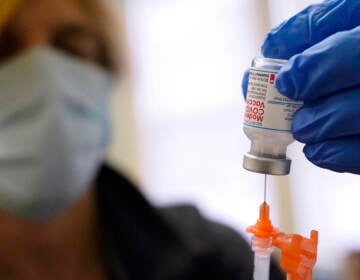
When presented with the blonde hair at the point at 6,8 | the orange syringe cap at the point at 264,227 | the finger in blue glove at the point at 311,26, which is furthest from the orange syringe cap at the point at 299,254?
the blonde hair at the point at 6,8

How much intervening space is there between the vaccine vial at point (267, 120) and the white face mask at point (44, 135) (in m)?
0.62

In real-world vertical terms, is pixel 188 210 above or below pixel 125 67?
below

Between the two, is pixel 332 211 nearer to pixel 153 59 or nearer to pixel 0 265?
pixel 0 265

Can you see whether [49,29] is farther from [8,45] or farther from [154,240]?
[154,240]

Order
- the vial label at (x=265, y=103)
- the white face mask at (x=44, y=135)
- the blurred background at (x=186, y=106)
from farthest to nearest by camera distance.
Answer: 1. the blurred background at (x=186, y=106)
2. the white face mask at (x=44, y=135)
3. the vial label at (x=265, y=103)

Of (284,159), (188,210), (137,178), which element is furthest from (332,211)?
(137,178)

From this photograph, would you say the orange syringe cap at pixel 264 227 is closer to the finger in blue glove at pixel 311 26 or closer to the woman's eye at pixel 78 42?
the finger in blue glove at pixel 311 26

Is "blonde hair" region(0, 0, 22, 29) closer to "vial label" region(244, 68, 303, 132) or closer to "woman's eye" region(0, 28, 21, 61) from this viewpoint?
"woman's eye" region(0, 28, 21, 61)

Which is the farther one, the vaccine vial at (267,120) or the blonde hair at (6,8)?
the blonde hair at (6,8)

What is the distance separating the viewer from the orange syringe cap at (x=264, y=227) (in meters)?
0.43

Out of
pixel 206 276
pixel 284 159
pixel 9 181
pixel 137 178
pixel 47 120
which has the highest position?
pixel 284 159

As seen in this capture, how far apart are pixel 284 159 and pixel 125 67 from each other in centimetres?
90

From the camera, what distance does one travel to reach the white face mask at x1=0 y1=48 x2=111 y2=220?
0.96 meters

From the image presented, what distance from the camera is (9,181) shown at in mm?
959
